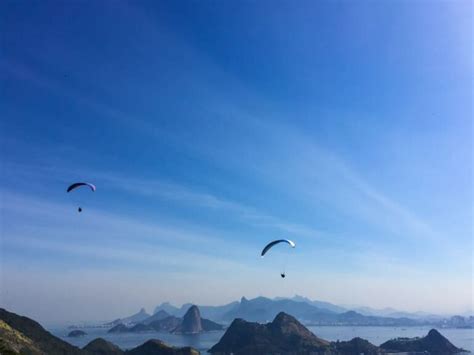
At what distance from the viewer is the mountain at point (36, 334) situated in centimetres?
9114

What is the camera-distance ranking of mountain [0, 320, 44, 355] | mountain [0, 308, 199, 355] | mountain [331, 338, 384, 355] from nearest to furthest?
1. mountain [0, 320, 44, 355]
2. mountain [0, 308, 199, 355]
3. mountain [331, 338, 384, 355]

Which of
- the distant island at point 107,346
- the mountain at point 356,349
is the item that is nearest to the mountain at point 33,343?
the distant island at point 107,346

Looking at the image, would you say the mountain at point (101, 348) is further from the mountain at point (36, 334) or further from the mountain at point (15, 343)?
the mountain at point (15, 343)

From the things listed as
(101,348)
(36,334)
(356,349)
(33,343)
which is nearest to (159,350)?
(101,348)

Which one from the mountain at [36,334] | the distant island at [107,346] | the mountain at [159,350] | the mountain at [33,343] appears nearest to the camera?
the mountain at [33,343]

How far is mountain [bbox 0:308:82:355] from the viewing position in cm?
9114

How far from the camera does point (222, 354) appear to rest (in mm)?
197000

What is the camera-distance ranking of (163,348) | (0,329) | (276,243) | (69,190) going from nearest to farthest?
(69,190) < (276,243) < (0,329) < (163,348)

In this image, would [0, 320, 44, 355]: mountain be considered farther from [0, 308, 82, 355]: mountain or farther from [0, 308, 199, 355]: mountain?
[0, 308, 82, 355]: mountain

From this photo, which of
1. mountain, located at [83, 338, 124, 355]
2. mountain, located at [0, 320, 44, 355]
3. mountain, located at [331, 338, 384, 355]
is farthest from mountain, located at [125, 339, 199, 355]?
mountain, located at [331, 338, 384, 355]

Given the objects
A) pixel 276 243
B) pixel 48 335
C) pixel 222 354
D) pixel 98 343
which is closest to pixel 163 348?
pixel 98 343

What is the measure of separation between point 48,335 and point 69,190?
5673 cm

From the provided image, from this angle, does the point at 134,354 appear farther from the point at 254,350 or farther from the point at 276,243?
the point at 276,243

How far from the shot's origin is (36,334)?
95875 mm
